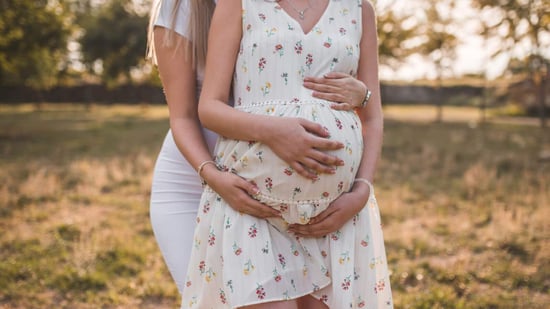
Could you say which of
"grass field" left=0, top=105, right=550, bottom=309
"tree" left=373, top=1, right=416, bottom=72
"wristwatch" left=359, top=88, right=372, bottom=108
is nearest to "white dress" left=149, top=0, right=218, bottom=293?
"wristwatch" left=359, top=88, right=372, bottom=108

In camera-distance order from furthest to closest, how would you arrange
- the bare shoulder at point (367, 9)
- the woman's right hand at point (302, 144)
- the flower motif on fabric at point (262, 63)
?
the bare shoulder at point (367, 9), the flower motif on fabric at point (262, 63), the woman's right hand at point (302, 144)

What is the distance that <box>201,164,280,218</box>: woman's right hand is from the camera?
1698 millimetres

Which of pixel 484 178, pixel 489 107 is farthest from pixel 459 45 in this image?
pixel 489 107

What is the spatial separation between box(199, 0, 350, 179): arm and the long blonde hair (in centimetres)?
16

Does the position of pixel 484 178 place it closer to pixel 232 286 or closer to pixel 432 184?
pixel 432 184

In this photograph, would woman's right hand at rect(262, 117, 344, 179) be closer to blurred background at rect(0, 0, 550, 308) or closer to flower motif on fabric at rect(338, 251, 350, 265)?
flower motif on fabric at rect(338, 251, 350, 265)

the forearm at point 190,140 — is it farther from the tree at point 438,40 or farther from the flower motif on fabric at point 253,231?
the tree at point 438,40

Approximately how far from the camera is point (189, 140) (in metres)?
1.89

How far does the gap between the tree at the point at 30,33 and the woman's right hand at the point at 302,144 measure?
13208 mm

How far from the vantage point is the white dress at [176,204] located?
2029 mm

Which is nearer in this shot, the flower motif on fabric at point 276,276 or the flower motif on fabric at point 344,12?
the flower motif on fabric at point 276,276

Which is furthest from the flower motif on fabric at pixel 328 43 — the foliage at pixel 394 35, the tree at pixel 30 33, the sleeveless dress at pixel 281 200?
the foliage at pixel 394 35

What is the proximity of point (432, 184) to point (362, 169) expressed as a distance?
706cm

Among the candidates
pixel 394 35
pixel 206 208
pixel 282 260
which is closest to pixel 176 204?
pixel 206 208
